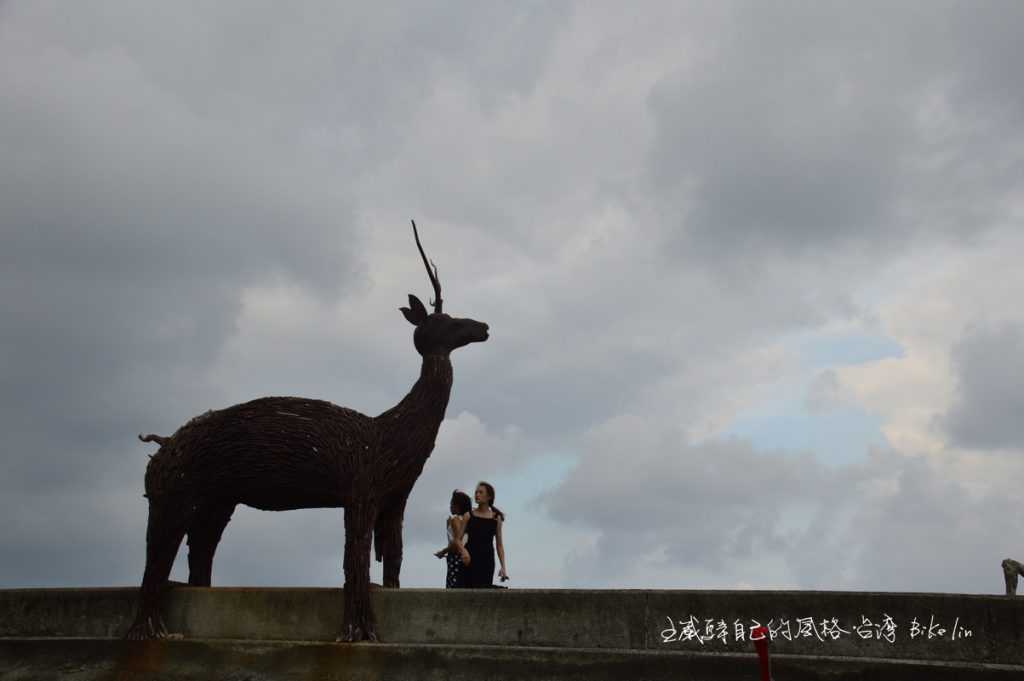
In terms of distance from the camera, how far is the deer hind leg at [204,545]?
13250 mm

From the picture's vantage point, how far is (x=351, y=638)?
1131 centimetres

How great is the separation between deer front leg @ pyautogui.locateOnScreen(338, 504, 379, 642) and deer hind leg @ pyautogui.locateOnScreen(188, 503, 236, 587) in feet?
6.83

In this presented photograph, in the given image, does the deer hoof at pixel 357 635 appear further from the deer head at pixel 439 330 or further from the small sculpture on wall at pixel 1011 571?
the small sculpture on wall at pixel 1011 571

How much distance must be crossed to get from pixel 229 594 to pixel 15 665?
2.62m

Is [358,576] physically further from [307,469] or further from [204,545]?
[204,545]

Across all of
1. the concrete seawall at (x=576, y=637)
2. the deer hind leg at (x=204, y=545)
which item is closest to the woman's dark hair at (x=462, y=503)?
the concrete seawall at (x=576, y=637)

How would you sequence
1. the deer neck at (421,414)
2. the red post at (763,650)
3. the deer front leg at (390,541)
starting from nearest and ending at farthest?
the red post at (763,650) → the deer neck at (421,414) → the deer front leg at (390,541)

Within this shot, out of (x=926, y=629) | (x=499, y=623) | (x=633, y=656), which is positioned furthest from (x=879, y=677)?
(x=499, y=623)

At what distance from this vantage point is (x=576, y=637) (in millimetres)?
10633

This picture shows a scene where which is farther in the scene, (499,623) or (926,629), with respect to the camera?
(499,623)

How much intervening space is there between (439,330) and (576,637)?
400 centimetres

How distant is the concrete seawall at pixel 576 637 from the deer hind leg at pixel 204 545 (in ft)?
2.83

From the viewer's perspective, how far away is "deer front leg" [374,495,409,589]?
12914 millimetres

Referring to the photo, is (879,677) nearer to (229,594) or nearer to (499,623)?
(499,623)
